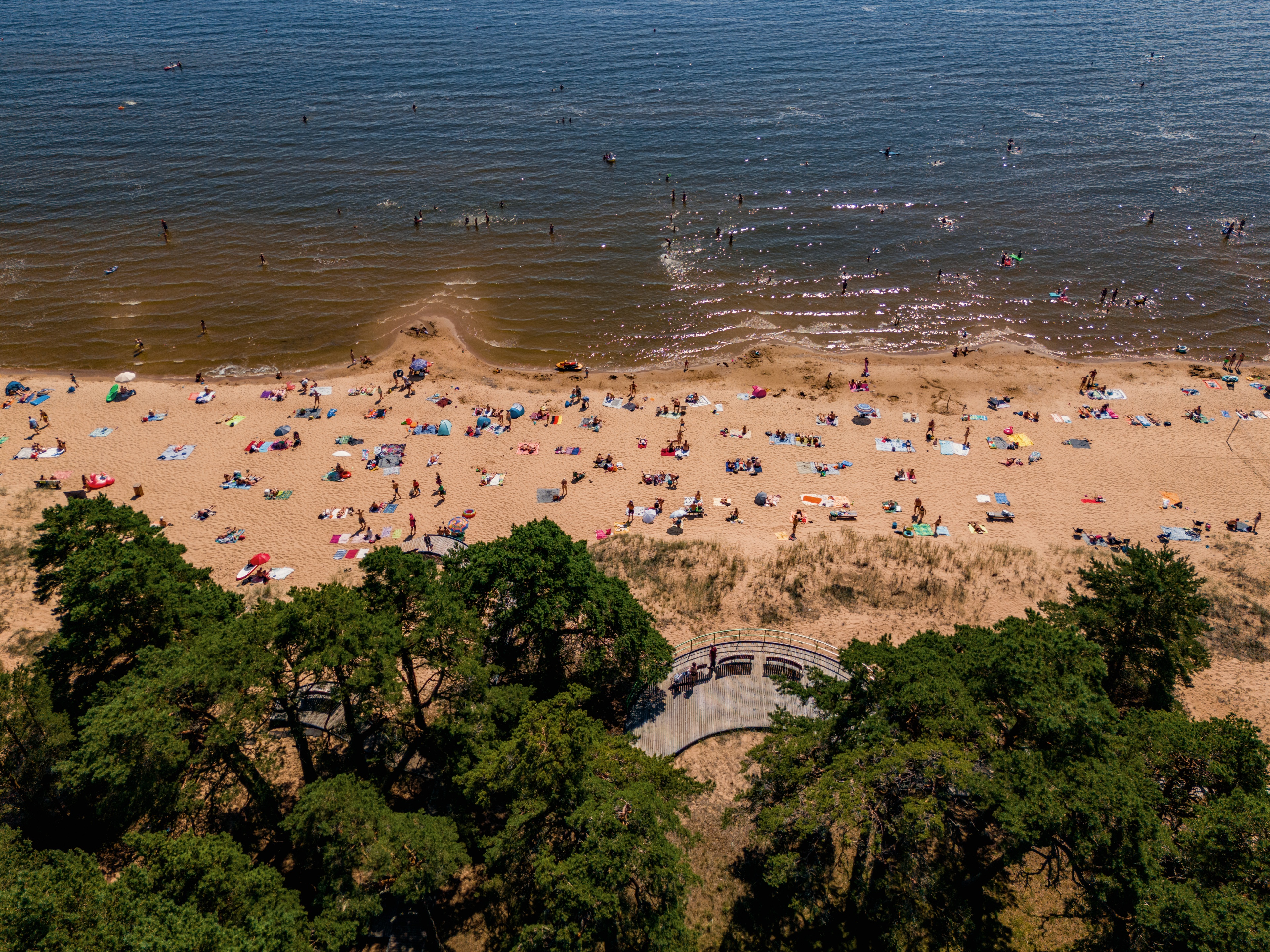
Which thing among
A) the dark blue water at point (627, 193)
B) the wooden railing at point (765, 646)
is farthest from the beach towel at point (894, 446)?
the wooden railing at point (765, 646)

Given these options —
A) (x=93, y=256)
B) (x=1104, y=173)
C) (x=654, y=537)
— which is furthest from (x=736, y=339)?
(x=93, y=256)

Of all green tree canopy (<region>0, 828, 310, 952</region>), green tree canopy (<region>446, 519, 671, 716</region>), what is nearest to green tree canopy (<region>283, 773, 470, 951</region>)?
green tree canopy (<region>0, 828, 310, 952</region>)

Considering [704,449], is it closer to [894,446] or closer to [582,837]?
[894,446]

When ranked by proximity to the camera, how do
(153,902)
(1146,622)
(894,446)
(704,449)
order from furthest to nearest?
1. (704,449)
2. (894,446)
3. (1146,622)
4. (153,902)

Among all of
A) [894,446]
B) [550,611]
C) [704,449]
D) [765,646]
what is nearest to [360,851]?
[550,611]

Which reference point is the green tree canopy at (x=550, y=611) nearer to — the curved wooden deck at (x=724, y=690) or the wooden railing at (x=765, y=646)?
the curved wooden deck at (x=724, y=690)
